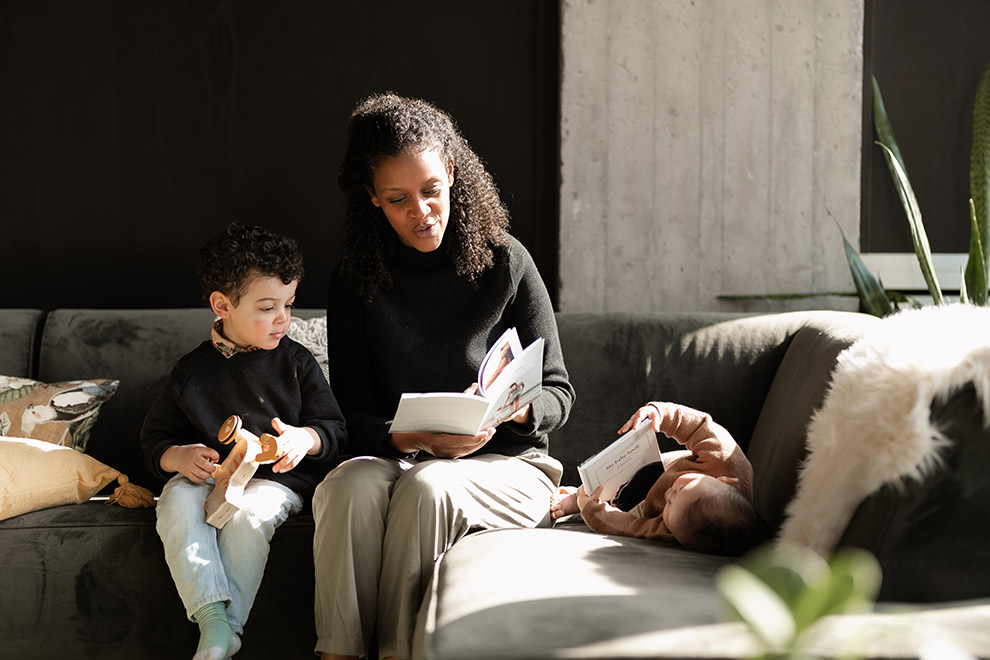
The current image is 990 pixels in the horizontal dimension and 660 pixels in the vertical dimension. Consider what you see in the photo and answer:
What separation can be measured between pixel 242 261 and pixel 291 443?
46 cm

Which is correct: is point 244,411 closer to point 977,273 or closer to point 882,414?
point 882,414

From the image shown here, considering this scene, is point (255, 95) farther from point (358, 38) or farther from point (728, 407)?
point (728, 407)

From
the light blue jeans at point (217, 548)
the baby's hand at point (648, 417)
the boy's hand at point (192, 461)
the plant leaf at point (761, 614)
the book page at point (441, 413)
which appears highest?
the plant leaf at point (761, 614)

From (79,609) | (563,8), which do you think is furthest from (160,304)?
(563,8)

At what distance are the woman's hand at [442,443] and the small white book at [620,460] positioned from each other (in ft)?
0.73

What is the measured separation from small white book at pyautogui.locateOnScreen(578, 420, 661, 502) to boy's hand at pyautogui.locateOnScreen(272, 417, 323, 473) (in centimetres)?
60

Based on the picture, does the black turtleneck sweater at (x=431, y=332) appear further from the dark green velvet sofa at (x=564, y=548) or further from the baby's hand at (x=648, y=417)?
the dark green velvet sofa at (x=564, y=548)

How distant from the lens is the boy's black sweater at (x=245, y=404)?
2012 mm

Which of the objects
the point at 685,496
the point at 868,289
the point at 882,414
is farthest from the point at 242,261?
the point at 868,289

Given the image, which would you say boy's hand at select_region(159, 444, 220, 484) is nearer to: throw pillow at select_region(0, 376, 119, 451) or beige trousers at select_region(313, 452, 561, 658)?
beige trousers at select_region(313, 452, 561, 658)

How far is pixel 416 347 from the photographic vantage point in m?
2.00

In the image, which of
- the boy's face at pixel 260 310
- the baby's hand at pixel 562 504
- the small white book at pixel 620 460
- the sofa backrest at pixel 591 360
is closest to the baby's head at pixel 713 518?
the small white book at pixel 620 460

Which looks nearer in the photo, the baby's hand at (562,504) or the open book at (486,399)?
the open book at (486,399)

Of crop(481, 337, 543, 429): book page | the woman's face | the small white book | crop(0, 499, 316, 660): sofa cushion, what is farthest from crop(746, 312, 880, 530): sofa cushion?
crop(0, 499, 316, 660): sofa cushion
